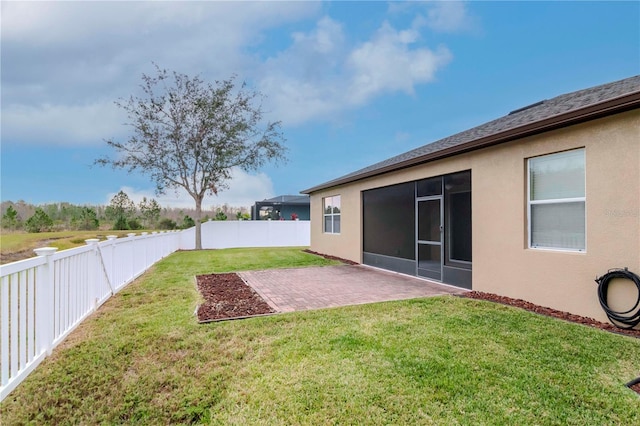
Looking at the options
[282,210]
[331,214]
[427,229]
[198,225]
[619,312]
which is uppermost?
[282,210]

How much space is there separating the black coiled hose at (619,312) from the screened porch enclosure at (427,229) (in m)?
2.60

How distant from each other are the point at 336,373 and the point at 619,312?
4094 mm

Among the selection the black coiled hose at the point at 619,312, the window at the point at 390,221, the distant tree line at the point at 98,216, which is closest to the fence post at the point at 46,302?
the black coiled hose at the point at 619,312

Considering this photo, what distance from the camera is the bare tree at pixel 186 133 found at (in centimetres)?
1923

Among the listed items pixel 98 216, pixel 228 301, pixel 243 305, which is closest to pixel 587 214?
pixel 243 305

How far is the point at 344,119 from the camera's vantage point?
18.2 m

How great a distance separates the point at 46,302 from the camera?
Result: 351 centimetres

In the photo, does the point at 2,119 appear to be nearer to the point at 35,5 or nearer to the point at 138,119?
the point at 35,5

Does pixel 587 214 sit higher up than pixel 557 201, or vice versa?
pixel 557 201

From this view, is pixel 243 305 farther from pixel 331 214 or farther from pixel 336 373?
pixel 331 214

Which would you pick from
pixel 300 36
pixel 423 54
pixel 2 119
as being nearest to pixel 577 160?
A: pixel 423 54

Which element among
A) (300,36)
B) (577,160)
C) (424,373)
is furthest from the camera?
(300,36)

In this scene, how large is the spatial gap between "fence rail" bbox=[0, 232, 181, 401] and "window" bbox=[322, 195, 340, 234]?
334 inches

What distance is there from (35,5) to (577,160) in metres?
11.1
